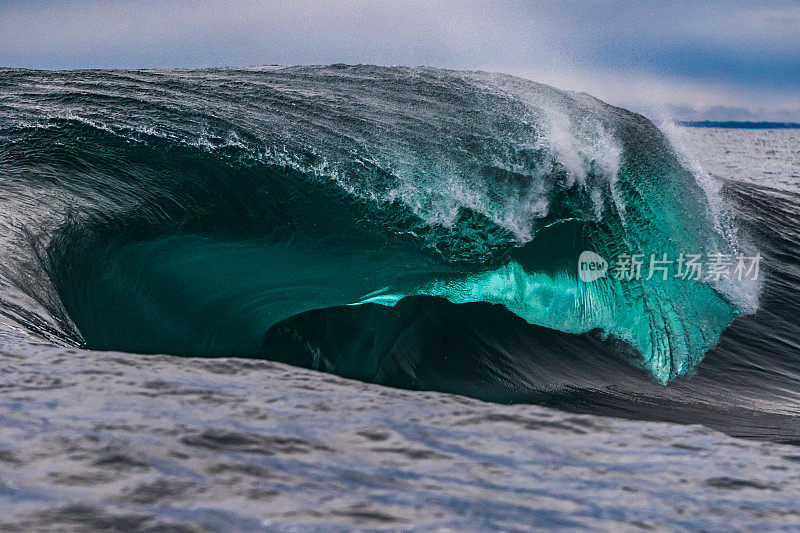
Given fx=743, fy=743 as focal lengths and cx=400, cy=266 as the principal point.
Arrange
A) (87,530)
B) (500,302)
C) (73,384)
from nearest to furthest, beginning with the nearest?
(87,530) < (73,384) < (500,302)

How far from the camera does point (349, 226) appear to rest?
444 cm

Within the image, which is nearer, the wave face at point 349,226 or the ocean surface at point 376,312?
the ocean surface at point 376,312

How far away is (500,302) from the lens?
4969 mm

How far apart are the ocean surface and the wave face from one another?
0.06ft

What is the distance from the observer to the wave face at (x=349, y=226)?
3.99 meters

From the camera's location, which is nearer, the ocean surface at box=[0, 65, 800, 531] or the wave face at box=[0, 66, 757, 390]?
the ocean surface at box=[0, 65, 800, 531]

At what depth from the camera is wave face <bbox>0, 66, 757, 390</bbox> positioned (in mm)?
3990

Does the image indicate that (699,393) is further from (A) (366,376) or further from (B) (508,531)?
(B) (508,531)

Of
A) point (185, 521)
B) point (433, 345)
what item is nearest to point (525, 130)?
point (433, 345)

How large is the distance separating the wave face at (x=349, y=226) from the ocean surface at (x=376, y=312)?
0.02 meters

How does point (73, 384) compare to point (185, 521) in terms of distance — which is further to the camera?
point (73, 384)

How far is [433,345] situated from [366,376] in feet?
1.76

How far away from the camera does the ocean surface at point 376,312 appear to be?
0.96 m

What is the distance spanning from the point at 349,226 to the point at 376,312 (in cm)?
54
